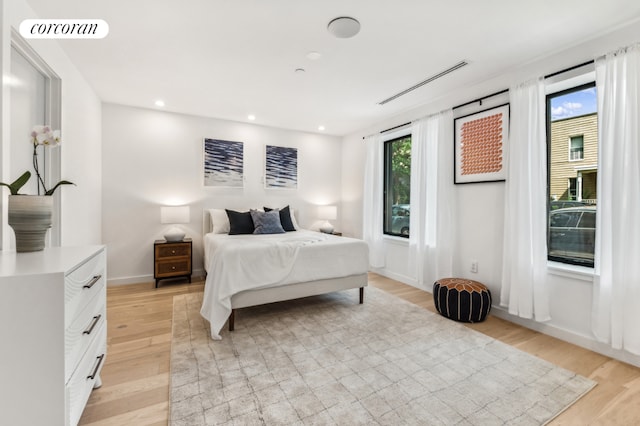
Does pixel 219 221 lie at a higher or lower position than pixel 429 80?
lower

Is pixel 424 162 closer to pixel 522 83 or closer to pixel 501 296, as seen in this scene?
pixel 522 83

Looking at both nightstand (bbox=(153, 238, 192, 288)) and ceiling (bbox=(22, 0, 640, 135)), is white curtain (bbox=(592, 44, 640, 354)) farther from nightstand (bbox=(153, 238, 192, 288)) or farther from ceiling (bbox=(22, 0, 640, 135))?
nightstand (bbox=(153, 238, 192, 288))

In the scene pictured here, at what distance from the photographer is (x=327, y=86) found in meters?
3.29

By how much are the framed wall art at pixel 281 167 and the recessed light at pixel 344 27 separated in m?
2.91

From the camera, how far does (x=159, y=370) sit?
1.98 m

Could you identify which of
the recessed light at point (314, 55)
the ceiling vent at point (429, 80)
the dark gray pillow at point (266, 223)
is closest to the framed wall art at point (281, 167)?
the dark gray pillow at point (266, 223)

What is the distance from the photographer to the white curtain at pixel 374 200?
466cm

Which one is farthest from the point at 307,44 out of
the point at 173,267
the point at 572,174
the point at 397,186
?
the point at 173,267

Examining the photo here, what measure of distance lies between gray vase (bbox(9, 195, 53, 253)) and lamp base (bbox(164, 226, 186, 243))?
2483 mm

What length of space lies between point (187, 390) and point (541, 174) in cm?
330

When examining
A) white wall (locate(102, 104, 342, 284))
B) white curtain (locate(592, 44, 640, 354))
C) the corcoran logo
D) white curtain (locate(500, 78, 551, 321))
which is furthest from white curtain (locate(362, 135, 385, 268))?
the corcoran logo

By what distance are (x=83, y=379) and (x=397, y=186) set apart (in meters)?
4.23

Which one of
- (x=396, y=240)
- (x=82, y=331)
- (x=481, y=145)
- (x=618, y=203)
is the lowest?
(x=82, y=331)

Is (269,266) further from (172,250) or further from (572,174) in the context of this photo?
(572,174)
